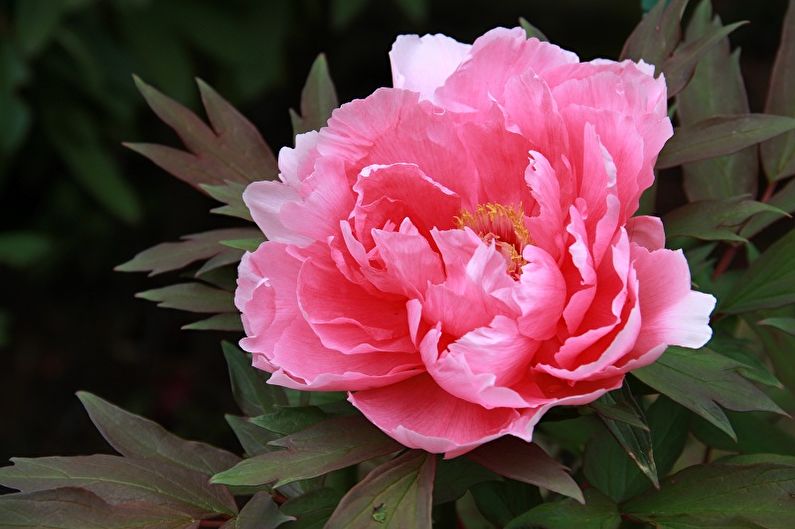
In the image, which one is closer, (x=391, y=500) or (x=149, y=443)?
(x=391, y=500)

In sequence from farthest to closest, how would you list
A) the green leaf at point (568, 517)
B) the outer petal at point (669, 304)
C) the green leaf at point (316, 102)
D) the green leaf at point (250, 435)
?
the green leaf at point (316, 102)
the green leaf at point (250, 435)
the green leaf at point (568, 517)
the outer petal at point (669, 304)

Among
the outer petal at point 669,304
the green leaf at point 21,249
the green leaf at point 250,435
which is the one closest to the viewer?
the outer petal at point 669,304

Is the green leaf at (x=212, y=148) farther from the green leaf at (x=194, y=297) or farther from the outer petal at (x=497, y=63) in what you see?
the outer petal at (x=497, y=63)

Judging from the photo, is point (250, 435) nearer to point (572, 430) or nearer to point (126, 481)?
point (126, 481)

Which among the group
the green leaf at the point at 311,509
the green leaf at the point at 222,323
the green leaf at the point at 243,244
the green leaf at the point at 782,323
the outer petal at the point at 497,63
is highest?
the outer petal at the point at 497,63

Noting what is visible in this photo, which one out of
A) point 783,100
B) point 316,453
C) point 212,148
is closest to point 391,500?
point 316,453

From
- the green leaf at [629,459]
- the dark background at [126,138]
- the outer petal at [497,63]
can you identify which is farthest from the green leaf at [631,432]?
the dark background at [126,138]

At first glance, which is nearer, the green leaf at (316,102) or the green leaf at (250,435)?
the green leaf at (250,435)

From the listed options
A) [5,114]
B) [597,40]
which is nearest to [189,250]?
[5,114]
